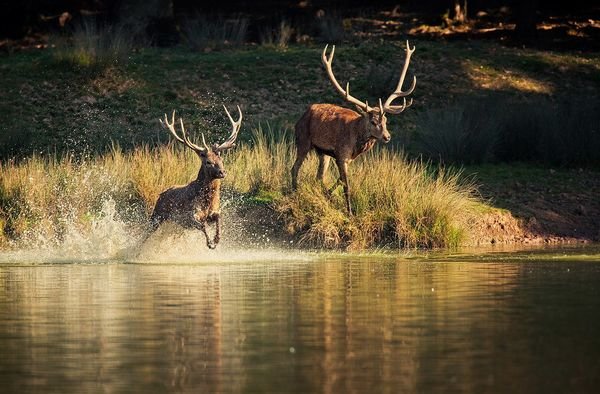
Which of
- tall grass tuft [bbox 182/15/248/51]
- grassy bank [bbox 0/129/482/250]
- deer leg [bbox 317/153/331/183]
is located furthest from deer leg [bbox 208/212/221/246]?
tall grass tuft [bbox 182/15/248/51]

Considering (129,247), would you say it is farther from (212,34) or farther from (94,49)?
(212,34)

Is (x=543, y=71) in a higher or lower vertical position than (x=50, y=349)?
lower

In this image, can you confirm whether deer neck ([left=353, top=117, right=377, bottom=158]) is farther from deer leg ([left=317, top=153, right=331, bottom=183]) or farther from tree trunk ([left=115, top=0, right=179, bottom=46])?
tree trunk ([left=115, top=0, right=179, bottom=46])

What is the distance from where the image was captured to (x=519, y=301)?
14133 millimetres

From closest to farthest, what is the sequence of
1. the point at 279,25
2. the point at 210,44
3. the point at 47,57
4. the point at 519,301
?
the point at 519,301 → the point at 47,57 → the point at 210,44 → the point at 279,25

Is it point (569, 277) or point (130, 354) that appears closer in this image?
point (130, 354)

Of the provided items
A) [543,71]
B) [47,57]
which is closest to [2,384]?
[47,57]

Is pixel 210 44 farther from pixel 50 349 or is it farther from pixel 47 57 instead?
pixel 50 349

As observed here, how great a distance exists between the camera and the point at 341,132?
22109mm

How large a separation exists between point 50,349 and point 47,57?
2258 cm

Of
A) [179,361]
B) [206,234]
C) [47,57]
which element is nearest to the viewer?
[179,361]

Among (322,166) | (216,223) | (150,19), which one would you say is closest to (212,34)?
(150,19)

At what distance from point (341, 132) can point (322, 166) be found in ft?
3.20

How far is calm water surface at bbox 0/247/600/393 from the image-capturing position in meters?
10.1
